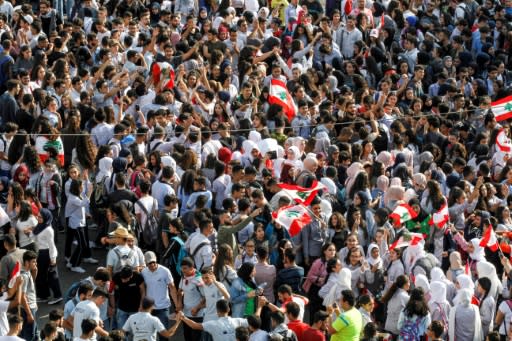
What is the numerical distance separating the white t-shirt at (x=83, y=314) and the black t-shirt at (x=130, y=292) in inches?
41.5

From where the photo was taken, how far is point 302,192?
1794 cm

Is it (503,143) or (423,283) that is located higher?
(503,143)

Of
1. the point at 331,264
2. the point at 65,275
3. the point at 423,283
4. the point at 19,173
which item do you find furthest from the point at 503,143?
the point at 19,173

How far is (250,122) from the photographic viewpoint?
20.8 metres

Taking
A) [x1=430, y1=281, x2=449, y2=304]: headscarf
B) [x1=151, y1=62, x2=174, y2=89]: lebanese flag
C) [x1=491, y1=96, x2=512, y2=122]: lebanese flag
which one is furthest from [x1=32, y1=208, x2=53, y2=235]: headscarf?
[x1=491, y1=96, x2=512, y2=122]: lebanese flag

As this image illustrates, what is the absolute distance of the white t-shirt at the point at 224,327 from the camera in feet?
48.8

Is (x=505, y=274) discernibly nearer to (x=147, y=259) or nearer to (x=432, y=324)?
(x=432, y=324)

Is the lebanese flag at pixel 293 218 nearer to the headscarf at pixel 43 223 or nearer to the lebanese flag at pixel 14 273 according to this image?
the headscarf at pixel 43 223

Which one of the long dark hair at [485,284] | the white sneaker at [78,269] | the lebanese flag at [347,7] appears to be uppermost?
the lebanese flag at [347,7]

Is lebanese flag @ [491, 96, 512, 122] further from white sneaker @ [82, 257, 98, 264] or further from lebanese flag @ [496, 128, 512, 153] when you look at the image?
white sneaker @ [82, 257, 98, 264]

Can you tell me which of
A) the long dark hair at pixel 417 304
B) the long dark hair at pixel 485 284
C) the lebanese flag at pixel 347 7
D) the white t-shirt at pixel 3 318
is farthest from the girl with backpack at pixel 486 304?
the lebanese flag at pixel 347 7

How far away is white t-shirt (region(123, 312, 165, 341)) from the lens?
14828 millimetres

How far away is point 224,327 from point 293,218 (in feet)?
8.93

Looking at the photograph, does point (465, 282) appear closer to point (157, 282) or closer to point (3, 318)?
point (157, 282)
